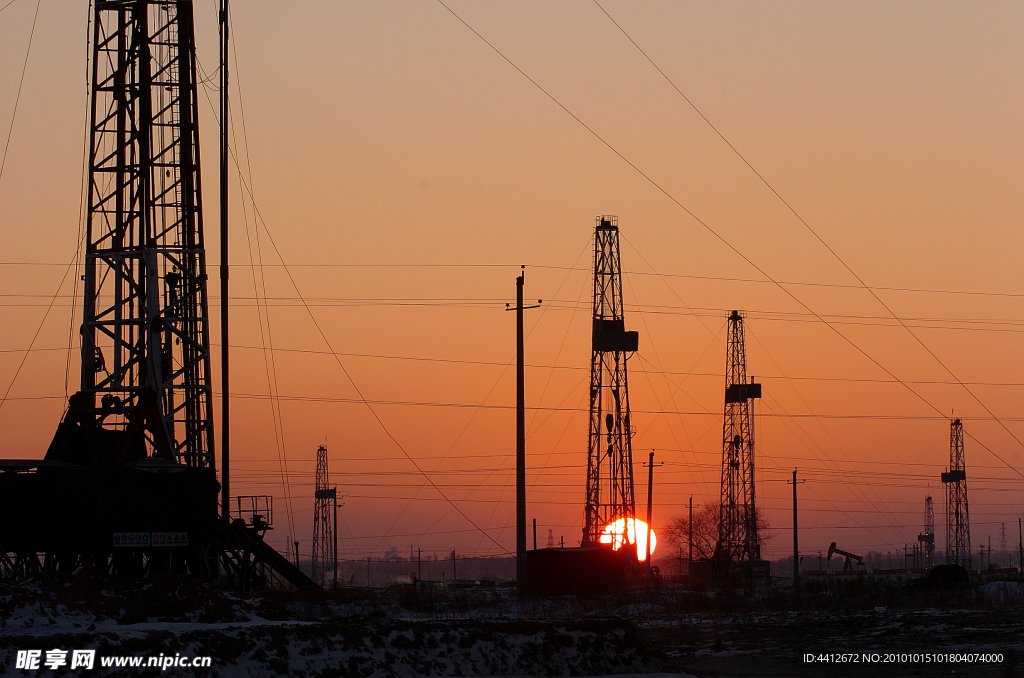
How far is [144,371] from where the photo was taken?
123 feet

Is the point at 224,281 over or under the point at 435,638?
over

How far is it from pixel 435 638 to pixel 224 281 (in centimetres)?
1744

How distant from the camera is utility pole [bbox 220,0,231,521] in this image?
34.1 metres

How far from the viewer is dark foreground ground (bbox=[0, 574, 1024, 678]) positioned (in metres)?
18.0

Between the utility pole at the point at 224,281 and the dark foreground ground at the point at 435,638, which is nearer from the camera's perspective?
the dark foreground ground at the point at 435,638

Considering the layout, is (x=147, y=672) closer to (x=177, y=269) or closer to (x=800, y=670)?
(x=800, y=670)

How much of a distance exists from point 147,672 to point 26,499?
17.9 m

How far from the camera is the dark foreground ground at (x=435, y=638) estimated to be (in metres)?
18.0

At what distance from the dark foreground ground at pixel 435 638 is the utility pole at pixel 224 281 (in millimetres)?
5743

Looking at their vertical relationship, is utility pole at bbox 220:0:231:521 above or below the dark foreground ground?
above

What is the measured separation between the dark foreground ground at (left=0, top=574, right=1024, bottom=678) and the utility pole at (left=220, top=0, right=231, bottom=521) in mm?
5743

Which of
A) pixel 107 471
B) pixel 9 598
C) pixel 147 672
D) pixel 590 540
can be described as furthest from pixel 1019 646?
pixel 590 540

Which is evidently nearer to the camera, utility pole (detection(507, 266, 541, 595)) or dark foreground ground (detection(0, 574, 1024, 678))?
dark foreground ground (detection(0, 574, 1024, 678))

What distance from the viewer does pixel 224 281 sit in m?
34.9
